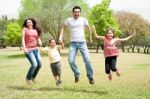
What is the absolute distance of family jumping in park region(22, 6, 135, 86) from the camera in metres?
11.8

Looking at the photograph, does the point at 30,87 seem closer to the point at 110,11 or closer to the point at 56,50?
the point at 56,50

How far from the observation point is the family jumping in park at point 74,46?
464 inches

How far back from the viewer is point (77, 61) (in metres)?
38.5

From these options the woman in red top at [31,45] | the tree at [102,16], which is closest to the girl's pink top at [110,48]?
the woman in red top at [31,45]

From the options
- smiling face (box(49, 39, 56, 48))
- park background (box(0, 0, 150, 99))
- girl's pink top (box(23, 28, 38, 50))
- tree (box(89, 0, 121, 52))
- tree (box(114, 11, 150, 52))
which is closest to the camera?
park background (box(0, 0, 150, 99))

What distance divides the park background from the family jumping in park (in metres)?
0.58

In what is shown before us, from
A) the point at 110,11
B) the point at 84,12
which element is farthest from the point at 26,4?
the point at 110,11

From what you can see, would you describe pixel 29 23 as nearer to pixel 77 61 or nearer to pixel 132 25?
pixel 77 61

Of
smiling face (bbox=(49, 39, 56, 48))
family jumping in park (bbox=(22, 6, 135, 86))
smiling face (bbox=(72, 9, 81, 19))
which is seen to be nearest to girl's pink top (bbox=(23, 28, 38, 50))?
family jumping in park (bbox=(22, 6, 135, 86))

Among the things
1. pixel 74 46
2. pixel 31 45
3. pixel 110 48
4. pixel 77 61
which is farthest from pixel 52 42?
pixel 77 61

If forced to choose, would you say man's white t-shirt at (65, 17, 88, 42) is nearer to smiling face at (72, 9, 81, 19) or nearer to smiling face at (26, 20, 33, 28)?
smiling face at (72, 9, 81, 19)

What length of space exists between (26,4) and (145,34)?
4657cm

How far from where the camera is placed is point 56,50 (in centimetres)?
1300

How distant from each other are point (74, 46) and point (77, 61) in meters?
26.7
